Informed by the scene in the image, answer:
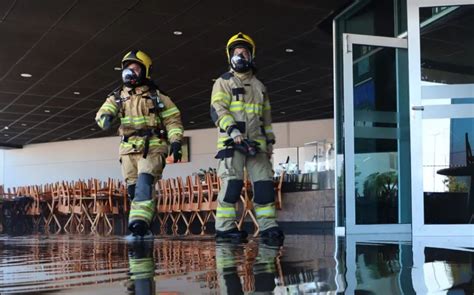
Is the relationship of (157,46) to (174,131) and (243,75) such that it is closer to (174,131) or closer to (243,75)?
(174,131)

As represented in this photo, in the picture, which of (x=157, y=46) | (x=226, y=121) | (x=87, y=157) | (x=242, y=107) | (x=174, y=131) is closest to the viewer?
(x=226, y=121)

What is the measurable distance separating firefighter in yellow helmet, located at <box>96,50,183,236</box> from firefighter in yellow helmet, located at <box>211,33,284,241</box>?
1.57 feet

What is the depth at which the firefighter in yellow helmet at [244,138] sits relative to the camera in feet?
13.3

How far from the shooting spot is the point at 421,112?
5.02 m

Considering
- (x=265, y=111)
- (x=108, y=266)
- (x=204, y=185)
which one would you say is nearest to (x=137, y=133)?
(x=265, y=111)

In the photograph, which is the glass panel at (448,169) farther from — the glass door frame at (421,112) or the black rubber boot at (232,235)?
the black rubber boot at (232,235)

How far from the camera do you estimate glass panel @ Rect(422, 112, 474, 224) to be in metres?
5.00

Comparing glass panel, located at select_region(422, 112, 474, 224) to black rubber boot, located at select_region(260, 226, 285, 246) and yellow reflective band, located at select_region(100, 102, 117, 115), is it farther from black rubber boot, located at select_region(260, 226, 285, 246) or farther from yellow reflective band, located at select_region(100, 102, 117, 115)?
yellow reflective band, located at select_region(100, 102, 117, 115)

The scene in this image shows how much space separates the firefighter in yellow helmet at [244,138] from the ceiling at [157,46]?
315 centimetres

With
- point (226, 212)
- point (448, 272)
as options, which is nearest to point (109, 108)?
point (226, 212)

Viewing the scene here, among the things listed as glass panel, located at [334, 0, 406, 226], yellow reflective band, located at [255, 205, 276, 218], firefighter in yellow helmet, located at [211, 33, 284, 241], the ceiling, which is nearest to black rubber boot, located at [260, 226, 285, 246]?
firefighter in yellow helmet, located at [211, 33, 284, 241]

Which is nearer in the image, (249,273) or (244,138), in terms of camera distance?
(249,273)

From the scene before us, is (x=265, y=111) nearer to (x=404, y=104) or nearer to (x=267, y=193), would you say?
(x=267, y=193)

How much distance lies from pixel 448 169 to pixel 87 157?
18.9 meters
